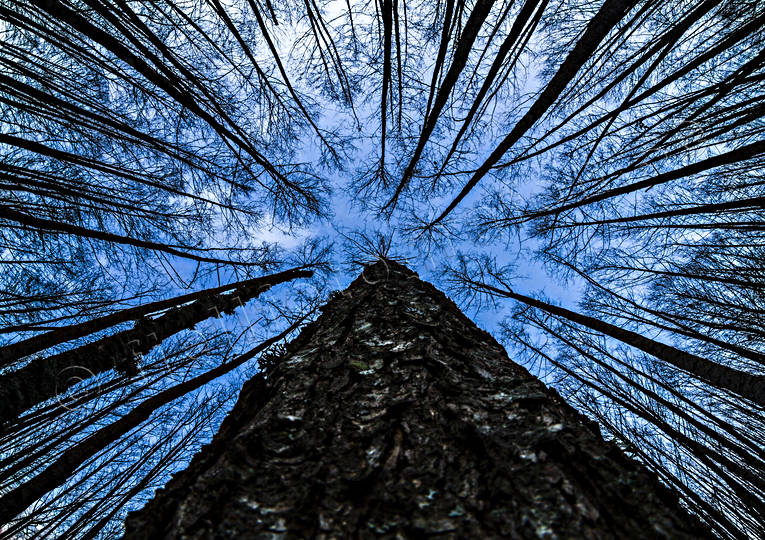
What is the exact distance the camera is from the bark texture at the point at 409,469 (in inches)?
28.6

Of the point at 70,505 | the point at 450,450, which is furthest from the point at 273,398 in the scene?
the point at 70,505

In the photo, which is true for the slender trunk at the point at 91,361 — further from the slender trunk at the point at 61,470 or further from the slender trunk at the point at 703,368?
the slender trunk at the point at 703,368

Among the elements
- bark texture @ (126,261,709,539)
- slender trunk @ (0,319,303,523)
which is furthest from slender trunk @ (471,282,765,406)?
slender trunk @ (0,319,303,523)

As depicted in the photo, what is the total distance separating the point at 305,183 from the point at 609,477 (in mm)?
5191

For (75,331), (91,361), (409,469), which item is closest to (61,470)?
(91,361)

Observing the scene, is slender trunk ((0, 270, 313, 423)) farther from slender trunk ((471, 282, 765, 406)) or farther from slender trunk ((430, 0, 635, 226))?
slender trunk ((471, 282, 765, 406))

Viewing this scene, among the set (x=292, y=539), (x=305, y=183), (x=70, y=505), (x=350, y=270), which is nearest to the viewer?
(x=292, y=539)

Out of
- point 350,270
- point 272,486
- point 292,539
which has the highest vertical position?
point 350,270

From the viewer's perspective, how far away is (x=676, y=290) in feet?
17.6

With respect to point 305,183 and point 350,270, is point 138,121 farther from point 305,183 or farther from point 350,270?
point 350,270

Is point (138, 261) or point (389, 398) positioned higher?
point (138, 261)

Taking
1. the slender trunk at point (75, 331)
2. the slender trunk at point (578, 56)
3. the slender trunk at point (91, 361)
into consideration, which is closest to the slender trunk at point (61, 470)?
the slender trunk at point (91, 361)

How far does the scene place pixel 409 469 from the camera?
86 cm

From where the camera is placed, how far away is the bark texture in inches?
28.6
